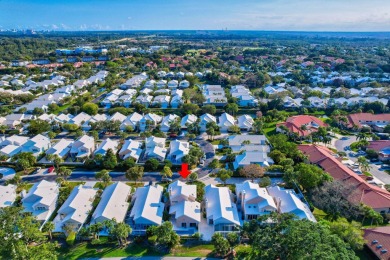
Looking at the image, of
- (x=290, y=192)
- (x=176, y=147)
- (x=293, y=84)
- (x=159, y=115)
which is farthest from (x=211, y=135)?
(x=293, y=84)

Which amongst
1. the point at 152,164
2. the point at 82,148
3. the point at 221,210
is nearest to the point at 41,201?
the point at 82,148

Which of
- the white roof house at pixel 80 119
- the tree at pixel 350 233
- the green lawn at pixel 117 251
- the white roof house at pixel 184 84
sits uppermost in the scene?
the white roof house at pixel 184 84

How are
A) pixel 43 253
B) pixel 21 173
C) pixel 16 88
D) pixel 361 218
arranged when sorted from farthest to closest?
pixel 16 88 < pixel 21 173 < pixel 361 218 < pixel 43 253

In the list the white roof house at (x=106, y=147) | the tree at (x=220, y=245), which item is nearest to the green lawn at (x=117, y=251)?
the tree at (x=220, y=245)

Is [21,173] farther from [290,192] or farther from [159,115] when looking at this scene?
[290,192]

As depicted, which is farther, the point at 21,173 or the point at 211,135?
the point at 211,135

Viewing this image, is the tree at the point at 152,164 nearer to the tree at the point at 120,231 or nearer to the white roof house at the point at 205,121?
the tree at the point at 120,231

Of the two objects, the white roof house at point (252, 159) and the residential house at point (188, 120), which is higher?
the residential house at point (188, 120)

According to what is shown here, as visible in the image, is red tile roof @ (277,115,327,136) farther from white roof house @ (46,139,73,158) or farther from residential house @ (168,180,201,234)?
white roof house @ (46,139,73,158)
